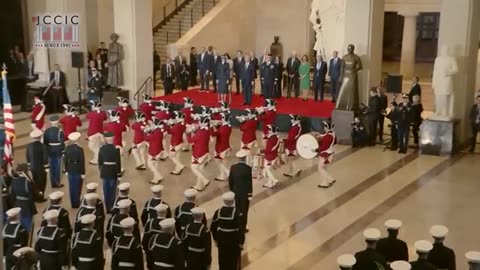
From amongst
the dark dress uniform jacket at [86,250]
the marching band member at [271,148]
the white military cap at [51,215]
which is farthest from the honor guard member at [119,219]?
the marching band member at [271,148]

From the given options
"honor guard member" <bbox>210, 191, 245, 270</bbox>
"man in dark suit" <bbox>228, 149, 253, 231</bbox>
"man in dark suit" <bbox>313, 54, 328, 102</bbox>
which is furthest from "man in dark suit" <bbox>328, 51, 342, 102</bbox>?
"honor guard member" <bbox>210, 191, 245, 270</bbox>

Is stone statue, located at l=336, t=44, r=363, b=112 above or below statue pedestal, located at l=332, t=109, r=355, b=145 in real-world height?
above

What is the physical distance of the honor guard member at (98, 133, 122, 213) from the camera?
12352mm

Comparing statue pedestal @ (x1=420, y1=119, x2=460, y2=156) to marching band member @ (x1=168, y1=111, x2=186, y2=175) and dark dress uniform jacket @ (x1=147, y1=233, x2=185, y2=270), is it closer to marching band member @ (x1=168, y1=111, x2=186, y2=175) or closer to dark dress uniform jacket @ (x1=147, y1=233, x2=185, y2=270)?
marching band member @ (x1=168, y1=111, x2=186, y2=175)

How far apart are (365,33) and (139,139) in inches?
277

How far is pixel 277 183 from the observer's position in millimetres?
14555

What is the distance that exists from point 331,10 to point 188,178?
11.4 m

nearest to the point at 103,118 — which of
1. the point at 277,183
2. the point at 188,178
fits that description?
the point at 188,178

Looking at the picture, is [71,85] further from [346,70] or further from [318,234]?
[318,234]

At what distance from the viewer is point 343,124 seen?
18438 millimetres

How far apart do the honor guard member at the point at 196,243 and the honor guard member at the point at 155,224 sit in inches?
13.4

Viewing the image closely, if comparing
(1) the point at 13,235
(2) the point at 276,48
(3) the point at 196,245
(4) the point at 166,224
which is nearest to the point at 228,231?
(3) the point at 196,245

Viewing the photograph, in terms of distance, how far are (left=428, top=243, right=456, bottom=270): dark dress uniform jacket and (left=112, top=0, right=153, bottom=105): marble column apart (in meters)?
15.9

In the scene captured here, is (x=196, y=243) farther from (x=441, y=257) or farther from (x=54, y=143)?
(x=54, y=143)
